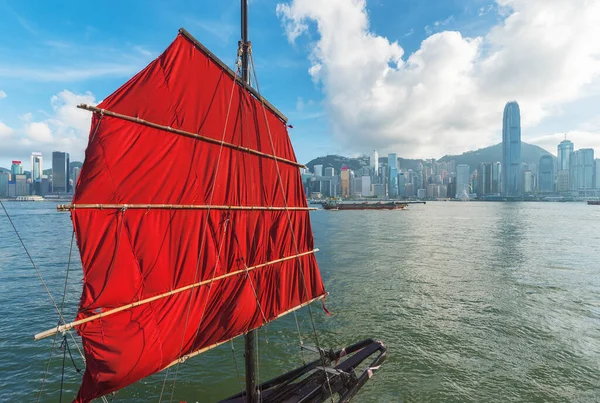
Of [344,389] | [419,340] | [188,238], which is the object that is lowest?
[419,340]

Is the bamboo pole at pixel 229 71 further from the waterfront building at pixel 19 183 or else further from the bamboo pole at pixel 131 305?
the waterfront building at pixel 19 183

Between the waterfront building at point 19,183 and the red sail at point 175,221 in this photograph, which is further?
the waterfront building at point 19,183

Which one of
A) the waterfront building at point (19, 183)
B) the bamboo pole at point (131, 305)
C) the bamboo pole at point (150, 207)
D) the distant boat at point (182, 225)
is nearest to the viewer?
the bamboo pole at point (131, 305)

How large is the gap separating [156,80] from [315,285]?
777cm

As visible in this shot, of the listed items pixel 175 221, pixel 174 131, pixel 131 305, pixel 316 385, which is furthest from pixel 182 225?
pixel 316 385

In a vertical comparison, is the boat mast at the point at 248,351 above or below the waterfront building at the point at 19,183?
below

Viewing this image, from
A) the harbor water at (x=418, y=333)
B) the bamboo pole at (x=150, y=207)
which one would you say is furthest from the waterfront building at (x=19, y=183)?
the bamboo pole at (x=150, y=207)

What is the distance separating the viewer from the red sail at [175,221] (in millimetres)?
5602

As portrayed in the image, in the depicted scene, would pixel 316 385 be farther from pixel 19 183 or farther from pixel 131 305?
pixel 19 183

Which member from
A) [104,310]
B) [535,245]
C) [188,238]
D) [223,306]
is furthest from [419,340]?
[535,245]

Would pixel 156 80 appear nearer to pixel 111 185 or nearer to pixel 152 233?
pixel 111 185

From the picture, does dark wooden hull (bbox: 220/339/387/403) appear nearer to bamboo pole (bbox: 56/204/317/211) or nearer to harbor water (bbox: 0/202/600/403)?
harbor water (bbox: 0/202/600/403)

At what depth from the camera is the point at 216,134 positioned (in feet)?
24.7

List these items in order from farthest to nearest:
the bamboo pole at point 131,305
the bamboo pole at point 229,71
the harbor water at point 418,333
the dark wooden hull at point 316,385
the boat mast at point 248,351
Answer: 1. the harbor water at point 418,333
2. the dark wooden hull at point 316,385
3. the boat mast at point 248,351
4. the bamboo pole at point 229,71
5. the bamboo pole at point 131,305
